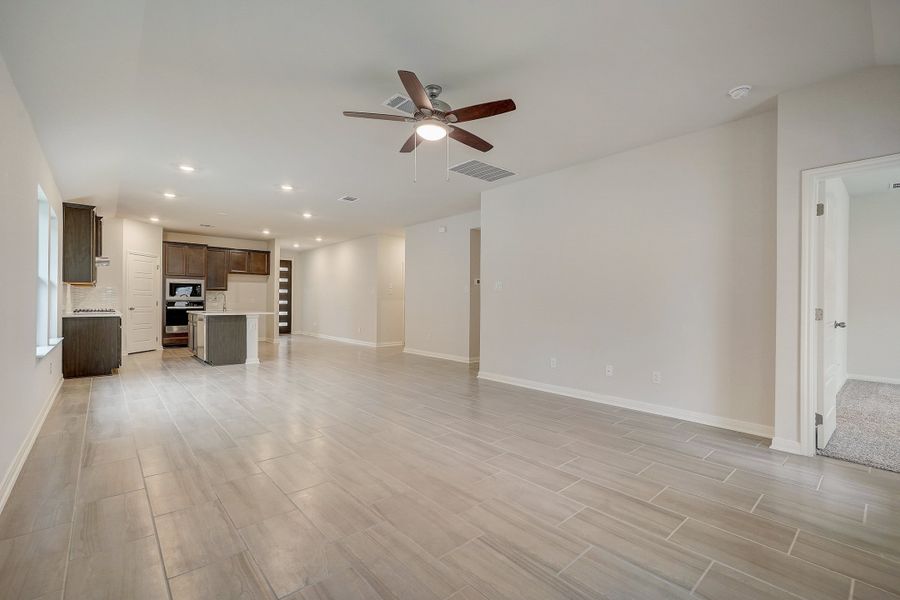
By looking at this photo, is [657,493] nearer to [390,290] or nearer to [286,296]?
[390,290]

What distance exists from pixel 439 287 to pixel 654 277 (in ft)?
14.6

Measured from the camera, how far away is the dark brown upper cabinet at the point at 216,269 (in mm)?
9719

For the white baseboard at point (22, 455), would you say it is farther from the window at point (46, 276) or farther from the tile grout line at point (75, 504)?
the window at point (46, 276)

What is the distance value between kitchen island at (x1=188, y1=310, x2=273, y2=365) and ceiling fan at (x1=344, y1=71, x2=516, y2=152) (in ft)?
16.0

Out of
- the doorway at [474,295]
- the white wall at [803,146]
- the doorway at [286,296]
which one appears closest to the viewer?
the white wall at [803,146]

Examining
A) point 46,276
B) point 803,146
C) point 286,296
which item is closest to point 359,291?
point 286,296

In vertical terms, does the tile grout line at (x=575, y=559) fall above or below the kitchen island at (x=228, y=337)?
below

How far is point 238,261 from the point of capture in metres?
10.2

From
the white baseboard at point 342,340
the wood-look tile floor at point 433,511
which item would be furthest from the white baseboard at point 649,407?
the white baseboard at point 342,340

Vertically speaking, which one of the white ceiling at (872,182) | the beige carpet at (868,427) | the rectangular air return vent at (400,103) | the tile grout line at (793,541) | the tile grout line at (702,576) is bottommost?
the tile grout line at (793,541)

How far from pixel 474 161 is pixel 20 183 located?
12.6ft

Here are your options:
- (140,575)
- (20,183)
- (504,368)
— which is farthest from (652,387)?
(20,183)

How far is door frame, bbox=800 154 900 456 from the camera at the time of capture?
2959mm

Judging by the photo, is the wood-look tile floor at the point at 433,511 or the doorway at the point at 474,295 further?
the doorway at the point at 474,295
